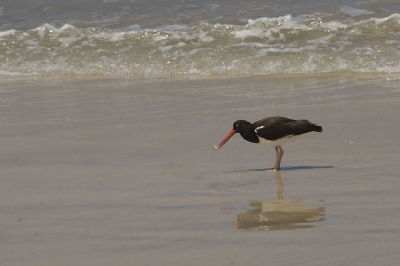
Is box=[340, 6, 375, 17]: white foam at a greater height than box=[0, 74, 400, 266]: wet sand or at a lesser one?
greater

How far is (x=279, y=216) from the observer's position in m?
4.99

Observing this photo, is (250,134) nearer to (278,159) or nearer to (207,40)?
(278,159)

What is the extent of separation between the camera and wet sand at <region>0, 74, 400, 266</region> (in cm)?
436

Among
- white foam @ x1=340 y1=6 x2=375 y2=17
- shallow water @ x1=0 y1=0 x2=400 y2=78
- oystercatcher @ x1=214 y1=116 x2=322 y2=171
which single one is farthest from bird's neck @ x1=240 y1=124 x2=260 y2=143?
white foam @ x1=340 y1=6 x2=375 y2=17

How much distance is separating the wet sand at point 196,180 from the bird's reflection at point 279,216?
0.01 meters

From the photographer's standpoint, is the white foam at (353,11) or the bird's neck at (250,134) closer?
the bird's neck at (250,134)

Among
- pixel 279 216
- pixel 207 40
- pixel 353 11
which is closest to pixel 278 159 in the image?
pixel 279 216

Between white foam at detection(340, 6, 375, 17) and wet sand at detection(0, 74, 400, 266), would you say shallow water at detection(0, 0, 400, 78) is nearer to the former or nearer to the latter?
white foam at detection(340, 6, 375, 17)

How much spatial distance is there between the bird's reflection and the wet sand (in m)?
0.01

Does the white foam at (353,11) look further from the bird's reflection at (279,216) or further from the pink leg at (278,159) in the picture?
the bird's reflection at (279,216)

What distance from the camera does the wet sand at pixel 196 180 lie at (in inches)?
172

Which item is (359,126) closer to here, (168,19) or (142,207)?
(142,207)

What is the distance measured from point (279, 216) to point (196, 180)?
1.25 metres

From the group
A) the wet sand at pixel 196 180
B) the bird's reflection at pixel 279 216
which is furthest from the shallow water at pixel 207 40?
the bird's reflection at pixel 279 216
